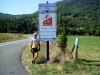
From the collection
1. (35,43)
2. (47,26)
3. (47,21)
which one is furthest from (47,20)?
(35,43)

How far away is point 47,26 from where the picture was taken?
1155 cm

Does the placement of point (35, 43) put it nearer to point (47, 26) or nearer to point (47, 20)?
point (47, 26)

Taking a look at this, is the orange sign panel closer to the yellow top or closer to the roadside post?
the roadside post

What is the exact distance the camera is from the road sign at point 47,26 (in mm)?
11453

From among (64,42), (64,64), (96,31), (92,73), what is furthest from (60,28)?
(96,31)

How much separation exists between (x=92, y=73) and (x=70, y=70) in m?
0.98

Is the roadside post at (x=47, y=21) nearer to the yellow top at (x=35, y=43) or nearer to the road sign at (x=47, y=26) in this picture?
the road sign at (x=47, y=26)

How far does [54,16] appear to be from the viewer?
1149 centimetres

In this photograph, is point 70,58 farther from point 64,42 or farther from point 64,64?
point 64,42

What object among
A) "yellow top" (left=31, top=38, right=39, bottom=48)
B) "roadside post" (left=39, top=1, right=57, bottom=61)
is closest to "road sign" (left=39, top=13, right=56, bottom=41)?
Answer: "roadside post" (left=39, top=1, right=57, bottom=61)

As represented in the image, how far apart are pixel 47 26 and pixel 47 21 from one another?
0.93 ft

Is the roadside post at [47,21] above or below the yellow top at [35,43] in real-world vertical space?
above

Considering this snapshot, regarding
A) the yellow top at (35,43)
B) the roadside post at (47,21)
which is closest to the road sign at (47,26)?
the roadside post at (47,21)

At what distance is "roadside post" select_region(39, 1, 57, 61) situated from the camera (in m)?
11.4
